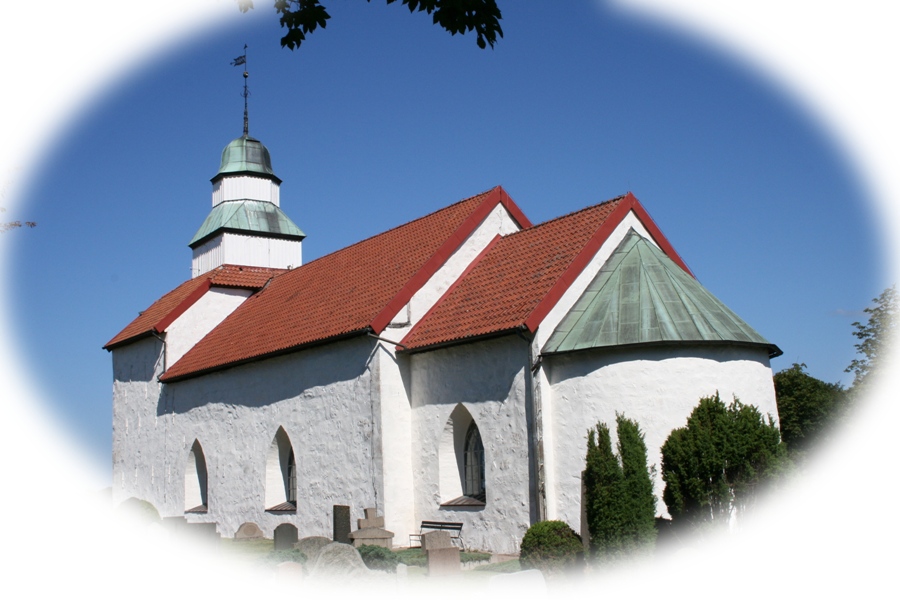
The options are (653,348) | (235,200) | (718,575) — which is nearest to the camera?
(718,575)

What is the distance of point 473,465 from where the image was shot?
1680 centimetres

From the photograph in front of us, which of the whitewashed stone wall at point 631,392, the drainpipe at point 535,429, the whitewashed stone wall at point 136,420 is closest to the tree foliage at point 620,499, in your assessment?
→ the whitewashed stone wall at point 631,392

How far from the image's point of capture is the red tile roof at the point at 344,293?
18.4 meters

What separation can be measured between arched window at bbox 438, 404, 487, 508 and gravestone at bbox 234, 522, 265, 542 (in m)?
5.70

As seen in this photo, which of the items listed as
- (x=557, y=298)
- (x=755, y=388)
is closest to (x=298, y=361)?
(x=557, y=298)

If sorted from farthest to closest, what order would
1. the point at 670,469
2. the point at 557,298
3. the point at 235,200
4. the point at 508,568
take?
the point at 235,200 < the point at 557,298 < the point at 508,568 < the point at 670,469

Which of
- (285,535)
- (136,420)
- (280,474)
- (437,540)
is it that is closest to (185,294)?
(136,420)

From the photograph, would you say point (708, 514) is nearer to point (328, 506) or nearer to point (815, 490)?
point (815, 490)

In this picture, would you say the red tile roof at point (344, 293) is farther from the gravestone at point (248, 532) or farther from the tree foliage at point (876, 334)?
the tree foliage at point (876, 334)

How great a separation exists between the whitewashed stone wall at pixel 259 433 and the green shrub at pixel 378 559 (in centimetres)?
430

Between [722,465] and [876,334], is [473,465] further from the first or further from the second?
[876,334]

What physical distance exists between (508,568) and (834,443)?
714 cm

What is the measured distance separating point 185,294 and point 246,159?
206 inches

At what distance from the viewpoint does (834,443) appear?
1611cm
